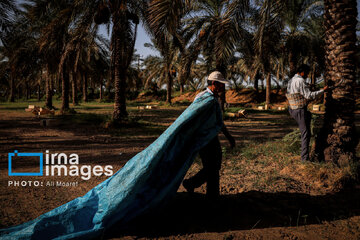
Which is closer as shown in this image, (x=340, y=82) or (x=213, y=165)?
(x=213, y=165)

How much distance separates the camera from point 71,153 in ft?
21.6

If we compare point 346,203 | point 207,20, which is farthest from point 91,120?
point 346,203

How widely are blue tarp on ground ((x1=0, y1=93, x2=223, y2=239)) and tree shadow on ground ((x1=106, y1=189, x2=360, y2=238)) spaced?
7.4 inches

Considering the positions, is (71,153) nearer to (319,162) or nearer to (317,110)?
(319,162)

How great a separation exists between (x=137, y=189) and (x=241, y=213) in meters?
1.51

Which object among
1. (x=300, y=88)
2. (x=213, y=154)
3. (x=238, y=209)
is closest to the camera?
(x=213, y=154)

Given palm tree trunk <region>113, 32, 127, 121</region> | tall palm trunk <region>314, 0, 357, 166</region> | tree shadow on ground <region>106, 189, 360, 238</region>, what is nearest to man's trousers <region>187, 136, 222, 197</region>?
tree shadow on ground <region>106, 189, 360, 238</region>

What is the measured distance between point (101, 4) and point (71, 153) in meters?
7.36

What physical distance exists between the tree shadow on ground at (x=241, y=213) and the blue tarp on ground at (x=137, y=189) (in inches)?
7.4

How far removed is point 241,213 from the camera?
10.2 ft

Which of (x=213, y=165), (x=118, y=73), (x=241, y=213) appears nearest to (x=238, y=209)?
(x=241, y=213)

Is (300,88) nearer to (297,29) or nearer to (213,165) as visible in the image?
(213,165)

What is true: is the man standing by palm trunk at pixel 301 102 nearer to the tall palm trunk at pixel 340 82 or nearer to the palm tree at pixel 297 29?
the tall palm trunk at pixel 340 82

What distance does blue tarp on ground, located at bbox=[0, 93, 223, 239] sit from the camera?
7.95ft
